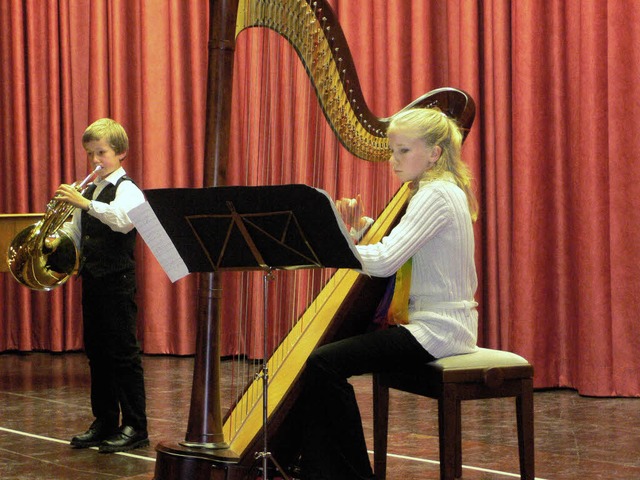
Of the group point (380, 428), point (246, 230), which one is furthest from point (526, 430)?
point (246, 230)

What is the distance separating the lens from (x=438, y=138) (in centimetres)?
279

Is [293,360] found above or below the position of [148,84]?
below

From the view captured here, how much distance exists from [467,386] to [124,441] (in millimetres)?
1520

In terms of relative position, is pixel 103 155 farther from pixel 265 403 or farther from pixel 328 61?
pixel 265 403

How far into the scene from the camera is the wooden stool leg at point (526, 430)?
9.07 feet

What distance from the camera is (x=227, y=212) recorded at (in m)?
2.31

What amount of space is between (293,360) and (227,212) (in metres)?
0.69

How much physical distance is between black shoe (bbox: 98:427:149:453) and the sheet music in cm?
135

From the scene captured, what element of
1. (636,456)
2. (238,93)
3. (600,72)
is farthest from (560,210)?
(238,93)

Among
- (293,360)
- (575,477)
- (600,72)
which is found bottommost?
(575,477)

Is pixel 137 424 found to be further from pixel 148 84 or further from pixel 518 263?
pixel 148 84

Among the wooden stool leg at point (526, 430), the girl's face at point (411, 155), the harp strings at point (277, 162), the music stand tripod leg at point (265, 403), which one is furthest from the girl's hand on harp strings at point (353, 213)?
the harp strings at point (277, 162)

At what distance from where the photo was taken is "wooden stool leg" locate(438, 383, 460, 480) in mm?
2590

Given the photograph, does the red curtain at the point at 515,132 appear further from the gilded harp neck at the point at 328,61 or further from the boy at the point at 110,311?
the boy at the point at 110,311
